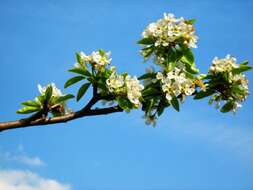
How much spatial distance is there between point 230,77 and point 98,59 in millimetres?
1094

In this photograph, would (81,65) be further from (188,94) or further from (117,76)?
(188,94)

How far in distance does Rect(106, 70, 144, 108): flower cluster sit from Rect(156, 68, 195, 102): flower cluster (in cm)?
Answer: 22

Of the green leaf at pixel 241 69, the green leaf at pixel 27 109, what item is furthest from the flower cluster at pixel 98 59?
the green leaf at pixel 241 69

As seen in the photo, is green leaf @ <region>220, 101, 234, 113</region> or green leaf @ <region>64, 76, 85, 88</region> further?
green leaf @ <region>220, 101, 234, 113</region>

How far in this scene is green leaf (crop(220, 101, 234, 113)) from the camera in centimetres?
371

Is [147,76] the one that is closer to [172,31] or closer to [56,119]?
[172,31]

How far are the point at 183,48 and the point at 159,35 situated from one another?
0.68 feet

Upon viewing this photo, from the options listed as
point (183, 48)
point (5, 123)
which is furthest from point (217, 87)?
point (5, 123)

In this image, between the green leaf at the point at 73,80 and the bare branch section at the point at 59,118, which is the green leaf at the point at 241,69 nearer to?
the bare branch section at the point at 59,118

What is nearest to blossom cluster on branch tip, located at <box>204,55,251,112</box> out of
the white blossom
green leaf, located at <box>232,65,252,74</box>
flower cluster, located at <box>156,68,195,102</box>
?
green leaf, located at <box>232,65,252,74</box>

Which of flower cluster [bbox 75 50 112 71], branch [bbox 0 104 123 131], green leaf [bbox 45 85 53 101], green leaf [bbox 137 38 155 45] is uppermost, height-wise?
green leaf [bbox 137 38 155 45]

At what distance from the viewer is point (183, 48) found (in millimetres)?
3432

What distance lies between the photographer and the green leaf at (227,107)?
3709 mm

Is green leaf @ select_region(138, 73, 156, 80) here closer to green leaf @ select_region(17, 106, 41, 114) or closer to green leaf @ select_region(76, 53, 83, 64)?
green leaf @ select_region(76, 53, 83, 64)
